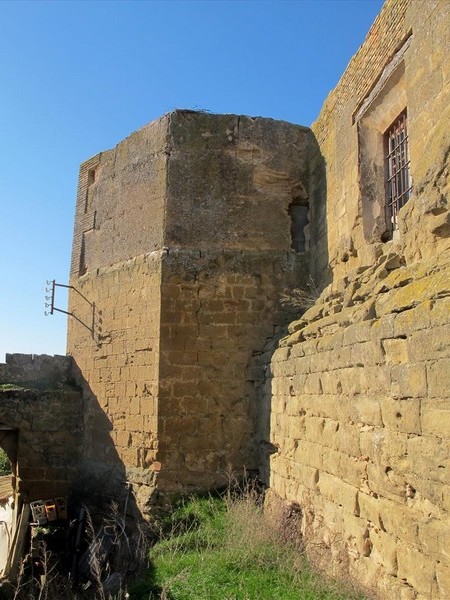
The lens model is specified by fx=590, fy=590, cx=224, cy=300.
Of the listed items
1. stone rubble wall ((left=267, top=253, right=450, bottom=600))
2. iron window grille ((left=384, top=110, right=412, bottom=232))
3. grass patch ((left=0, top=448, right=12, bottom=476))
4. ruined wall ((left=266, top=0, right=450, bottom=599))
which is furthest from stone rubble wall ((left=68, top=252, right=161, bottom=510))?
grass patch ((left=0, top=448, right=12, bottom=476))

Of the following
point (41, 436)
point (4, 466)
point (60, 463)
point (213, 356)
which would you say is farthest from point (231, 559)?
point (4, 466)

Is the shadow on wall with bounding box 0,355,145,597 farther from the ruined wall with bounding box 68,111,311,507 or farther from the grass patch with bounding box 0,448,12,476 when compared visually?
the grass patch with bounding box 0,448,12,476

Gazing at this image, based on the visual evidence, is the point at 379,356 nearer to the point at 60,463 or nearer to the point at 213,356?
the point at 213,356

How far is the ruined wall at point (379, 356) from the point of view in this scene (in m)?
3.54

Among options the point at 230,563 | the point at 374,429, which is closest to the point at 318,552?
the point at 230,563

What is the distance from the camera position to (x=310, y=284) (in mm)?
8078

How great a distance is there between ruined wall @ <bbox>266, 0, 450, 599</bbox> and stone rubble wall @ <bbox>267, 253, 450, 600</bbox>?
0.04 ft

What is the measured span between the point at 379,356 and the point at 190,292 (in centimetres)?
408

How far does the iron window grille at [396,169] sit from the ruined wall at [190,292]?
1986 mm

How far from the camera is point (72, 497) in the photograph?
28.7ft

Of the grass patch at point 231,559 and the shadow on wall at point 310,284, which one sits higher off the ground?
the shadow on wall at point 310,284

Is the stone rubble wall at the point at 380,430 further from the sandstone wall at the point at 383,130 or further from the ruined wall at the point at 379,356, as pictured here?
the sandstone wall at the point at 383,130

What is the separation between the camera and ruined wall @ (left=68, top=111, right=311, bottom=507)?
761 cm

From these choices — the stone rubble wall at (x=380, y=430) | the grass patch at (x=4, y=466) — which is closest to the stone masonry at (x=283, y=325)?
the stone rubble wall at (x=380, y=430)
